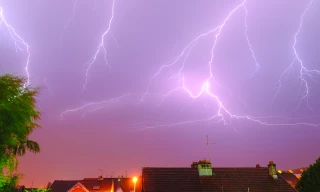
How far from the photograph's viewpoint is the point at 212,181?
2316 cm

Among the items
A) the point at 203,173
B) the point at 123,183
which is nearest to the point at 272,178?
the point at 203,173

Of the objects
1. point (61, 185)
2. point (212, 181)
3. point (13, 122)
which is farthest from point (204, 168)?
point (61, 185)

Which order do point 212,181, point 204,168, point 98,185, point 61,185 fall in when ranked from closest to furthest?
point 212,181 → point 204,168 → point 98,185 → point 61,185

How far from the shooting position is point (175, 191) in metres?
21.5

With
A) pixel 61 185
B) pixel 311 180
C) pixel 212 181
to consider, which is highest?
pixel 61 185

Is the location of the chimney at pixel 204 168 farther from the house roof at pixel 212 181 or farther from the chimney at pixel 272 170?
the chimney at pixel 272 170

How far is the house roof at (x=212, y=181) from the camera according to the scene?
22072 mm

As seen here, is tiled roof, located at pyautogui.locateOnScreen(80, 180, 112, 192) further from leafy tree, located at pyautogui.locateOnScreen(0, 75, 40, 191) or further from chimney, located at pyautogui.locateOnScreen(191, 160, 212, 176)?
leafy tree, located at pyautogui.locateOnScreen(0, 75, 40, 191)

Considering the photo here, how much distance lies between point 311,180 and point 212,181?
835cm

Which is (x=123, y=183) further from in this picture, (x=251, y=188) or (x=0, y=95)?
(x=0, y=95)

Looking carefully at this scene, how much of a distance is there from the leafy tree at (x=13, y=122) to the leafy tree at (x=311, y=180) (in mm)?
15753

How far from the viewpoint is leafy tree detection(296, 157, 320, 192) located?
16.3 meters

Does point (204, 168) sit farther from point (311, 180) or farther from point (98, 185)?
point (98, 185)

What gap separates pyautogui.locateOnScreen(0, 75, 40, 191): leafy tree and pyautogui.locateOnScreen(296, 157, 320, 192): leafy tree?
15.8 metres
